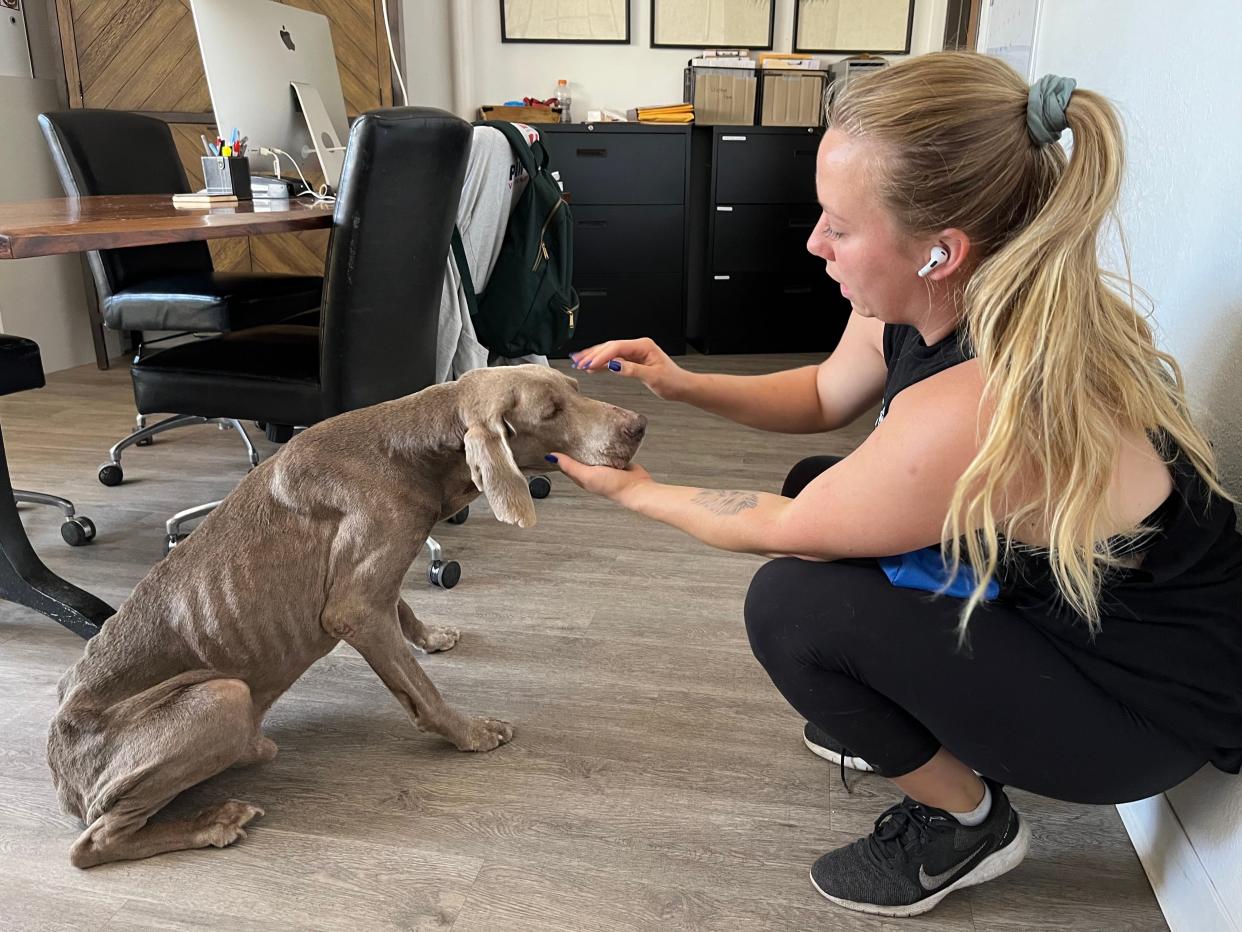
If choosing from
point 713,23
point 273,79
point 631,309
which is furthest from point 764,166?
point 273,79

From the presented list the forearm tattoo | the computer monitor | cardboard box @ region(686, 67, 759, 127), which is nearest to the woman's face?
the forearm tattoo

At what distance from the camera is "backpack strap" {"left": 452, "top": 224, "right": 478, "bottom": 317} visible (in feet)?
8.36

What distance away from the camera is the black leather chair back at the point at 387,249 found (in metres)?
1.90

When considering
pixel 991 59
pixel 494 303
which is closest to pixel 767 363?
pixel 494 303

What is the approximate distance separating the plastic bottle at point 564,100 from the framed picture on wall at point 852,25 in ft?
4.05

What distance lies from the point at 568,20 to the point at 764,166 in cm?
132

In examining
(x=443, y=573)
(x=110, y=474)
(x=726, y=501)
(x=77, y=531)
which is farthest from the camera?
(x=110, y=474)

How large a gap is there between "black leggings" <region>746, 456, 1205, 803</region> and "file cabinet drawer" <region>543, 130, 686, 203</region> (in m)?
3.68

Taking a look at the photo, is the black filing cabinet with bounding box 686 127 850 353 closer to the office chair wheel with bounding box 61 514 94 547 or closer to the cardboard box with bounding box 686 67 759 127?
the cardboard box with bounding box 686 67 759 127

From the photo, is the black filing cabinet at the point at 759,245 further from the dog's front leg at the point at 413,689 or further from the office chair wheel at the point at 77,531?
the dog's front leg at the point at 413,689

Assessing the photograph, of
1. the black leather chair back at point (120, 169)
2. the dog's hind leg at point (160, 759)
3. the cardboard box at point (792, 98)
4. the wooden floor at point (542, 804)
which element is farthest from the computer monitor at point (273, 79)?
the cardboard box at point (792, 98)

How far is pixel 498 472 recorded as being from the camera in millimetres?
1344

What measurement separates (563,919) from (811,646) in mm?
516

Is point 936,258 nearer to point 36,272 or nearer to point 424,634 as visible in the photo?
point 424,634
